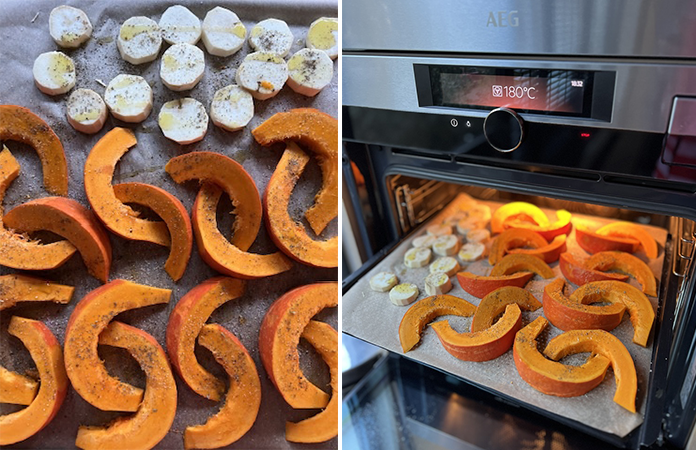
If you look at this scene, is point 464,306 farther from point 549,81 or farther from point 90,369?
point 90,369

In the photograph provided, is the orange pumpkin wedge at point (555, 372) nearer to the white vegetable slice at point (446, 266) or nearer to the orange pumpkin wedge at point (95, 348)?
the white vegetable slice at point (446, 266)

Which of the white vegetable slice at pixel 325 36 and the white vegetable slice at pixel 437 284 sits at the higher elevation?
the white vegetable slice at pixel 325 36

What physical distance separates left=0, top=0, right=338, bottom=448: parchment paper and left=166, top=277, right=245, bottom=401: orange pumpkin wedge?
0.03m

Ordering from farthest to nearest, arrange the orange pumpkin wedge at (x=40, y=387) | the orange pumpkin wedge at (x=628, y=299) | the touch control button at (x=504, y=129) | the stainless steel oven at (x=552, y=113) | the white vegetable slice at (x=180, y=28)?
the white vegetable slice at (x=180, y=28)
the orange pumpkin wedge at (x=40, y=387)
the orange pumpkin wedge at (x=628, y=299)
the touch control button at (x=504, y=129)
the stainless steel oven at (x=552, y=113)

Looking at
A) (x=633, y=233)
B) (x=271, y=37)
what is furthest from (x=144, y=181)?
(x=633, y=233)

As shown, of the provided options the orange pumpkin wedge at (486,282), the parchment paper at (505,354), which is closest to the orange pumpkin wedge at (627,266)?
the parchment paper at (505,354)

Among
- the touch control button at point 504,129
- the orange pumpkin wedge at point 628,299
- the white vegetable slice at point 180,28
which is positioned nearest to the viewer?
the touch control button at point 504,129

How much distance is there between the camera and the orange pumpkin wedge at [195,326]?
1.14 m

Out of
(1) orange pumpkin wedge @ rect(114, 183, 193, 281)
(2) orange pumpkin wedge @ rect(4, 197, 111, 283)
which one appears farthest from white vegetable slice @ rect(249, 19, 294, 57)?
(2) orange pumpkin wedge @ rect(4, 197, 111, 283)

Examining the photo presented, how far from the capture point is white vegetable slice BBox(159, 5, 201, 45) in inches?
48.5

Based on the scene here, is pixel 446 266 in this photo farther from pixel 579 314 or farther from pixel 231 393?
pixel 231 393

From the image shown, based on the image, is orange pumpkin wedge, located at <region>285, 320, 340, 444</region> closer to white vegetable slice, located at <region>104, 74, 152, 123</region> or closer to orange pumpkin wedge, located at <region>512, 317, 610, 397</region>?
orange pumpkin wedge, located at <region>512, 317, 610, 397</region>

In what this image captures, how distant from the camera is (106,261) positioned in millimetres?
1152

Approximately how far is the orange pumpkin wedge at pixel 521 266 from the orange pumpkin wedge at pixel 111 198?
28.3 inches
